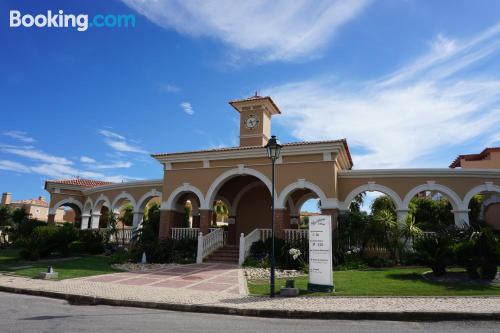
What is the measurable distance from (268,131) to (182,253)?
950 centimetres

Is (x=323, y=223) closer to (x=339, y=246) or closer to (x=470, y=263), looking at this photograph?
(x=470, y=263)

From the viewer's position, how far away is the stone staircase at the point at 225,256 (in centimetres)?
1705

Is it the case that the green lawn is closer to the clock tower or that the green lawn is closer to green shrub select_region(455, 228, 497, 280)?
green shrub select_region(455, 228, 497, 280)

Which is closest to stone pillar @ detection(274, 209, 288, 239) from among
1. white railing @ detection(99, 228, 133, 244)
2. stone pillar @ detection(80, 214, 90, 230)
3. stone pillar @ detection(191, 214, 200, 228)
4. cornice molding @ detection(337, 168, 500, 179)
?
cornice molding @ detection(337, 168, 500, 179)

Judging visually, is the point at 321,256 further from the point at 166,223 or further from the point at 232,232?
the point at 232,232

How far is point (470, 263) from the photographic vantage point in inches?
408

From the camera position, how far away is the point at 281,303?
820 centimetres

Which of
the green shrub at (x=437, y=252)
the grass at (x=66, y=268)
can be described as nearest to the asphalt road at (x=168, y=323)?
the green shrub at (x=437, y=252)

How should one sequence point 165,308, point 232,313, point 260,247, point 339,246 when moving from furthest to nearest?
point 260,247
point 339,246
point 165,308
point 232,313

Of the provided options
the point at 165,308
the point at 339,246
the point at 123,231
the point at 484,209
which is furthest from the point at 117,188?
the point at 484,209

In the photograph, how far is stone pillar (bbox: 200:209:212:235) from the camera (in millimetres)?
18464

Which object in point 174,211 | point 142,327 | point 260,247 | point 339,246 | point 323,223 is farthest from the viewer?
point 174,211

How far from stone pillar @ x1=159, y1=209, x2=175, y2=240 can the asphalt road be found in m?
11.4

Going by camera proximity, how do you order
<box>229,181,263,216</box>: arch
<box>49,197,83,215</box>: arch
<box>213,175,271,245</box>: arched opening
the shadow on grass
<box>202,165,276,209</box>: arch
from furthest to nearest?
<box>49,197,83,215</box>: arch, <box>229,181,263,216</box>: arch, <box>213,175,271,245</box>: arched opening, <box>202,165,276,209</box>: arch, the shadow on grass
